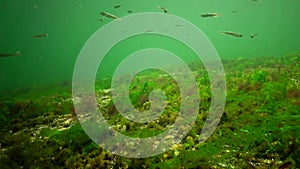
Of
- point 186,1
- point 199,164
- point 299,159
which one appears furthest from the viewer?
point 186,1

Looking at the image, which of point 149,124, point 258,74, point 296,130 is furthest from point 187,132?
point 258,74

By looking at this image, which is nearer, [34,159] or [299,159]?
[299,159]

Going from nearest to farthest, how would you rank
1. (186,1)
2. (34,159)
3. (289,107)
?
(34,159), (289,107), (186,1)

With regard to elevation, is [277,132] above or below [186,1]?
below

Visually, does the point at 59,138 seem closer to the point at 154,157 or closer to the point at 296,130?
the point at 154,157

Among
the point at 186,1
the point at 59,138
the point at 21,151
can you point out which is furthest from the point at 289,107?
the point at 186,1

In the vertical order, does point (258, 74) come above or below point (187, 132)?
above

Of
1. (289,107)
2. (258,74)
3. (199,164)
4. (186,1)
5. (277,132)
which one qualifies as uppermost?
(186,1)

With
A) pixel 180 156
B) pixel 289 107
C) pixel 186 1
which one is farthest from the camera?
pixel 186 1

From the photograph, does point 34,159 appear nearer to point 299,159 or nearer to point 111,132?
point 111,132
